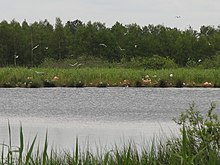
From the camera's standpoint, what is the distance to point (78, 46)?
1740 inches

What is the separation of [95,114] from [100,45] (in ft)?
97.0

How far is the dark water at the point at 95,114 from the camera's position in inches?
392

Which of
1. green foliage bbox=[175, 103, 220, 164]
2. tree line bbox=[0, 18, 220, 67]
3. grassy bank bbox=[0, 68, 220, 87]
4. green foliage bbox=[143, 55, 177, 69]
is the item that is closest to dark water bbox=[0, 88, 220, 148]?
grassy bank bbox=[0, 68, 220, 87]

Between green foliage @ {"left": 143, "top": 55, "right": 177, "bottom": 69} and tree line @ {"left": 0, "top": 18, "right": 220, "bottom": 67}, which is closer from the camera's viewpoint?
green foliage @ {"left": 143, "top": 55, "right": 177, "bottom": 69}

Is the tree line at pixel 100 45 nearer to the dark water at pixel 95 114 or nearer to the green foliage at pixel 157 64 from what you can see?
the green foliage at pixel 157 64

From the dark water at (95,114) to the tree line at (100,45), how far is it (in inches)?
816

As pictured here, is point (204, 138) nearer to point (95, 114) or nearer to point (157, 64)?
Answer: point (95, 114)

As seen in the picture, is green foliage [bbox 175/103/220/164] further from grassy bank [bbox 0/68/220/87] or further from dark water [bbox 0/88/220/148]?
grassy bank [bbox 0/68/220/87]

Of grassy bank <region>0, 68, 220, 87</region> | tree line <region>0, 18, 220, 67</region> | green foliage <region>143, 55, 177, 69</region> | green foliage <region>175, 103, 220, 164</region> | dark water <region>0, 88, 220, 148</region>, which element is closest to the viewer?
green foliage <region>175, 103, 220, 164</region>

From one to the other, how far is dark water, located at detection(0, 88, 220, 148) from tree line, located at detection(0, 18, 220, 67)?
68.0 feet

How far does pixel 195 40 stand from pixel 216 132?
1674 inches

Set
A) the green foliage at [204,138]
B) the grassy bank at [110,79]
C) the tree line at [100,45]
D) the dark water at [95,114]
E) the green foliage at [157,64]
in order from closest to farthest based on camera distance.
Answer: the green foliage at [204,138], the dark water at [95,114], the grassy bank at [110,79], the green foliage at [157,64], the tree line at [100,45]

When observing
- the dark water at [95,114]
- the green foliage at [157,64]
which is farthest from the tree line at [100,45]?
the dark water at [95,114]

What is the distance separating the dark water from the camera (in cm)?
995
